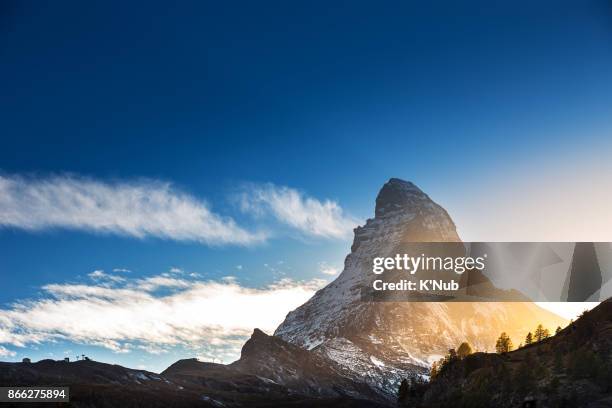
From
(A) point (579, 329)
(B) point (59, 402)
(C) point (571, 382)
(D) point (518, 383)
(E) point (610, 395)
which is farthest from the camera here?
(B) point (59, 402)

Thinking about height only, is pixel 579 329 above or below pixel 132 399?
above

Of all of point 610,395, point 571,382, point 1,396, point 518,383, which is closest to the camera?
point 610,395

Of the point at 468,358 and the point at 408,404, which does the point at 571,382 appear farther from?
the point at 408,404

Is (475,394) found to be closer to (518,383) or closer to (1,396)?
(518,383)

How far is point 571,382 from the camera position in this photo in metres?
98.0

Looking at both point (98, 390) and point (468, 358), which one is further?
point (98, 390)

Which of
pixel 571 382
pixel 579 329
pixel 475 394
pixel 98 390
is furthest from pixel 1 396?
pixel 579 329

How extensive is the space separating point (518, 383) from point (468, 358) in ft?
119

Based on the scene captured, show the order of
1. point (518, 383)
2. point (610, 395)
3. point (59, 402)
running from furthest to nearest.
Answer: point (59, 402) → point (518, 383) → point (610, 395)

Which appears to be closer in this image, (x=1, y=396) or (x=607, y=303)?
(x=607, y=303)

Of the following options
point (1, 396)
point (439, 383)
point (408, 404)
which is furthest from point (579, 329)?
point (1, 396)

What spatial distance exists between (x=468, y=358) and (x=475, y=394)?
89.2 feet

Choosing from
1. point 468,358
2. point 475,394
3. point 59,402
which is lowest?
point 59,402

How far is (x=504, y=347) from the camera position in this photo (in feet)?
637
